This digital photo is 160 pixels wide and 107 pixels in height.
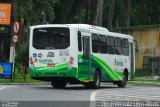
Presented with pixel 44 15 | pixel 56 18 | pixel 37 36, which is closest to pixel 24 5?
pixel 44 15

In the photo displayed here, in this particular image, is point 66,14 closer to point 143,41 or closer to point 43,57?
point 143,41

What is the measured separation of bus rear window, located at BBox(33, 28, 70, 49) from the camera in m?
29.0

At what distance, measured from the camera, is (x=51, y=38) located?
29203mm

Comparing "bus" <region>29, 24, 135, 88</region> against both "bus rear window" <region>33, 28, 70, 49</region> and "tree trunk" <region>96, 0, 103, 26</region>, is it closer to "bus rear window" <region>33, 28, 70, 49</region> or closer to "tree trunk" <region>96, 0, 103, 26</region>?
"bus rear window" <region>33, 28, 70, 49</region>

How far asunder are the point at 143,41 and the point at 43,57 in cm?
2900

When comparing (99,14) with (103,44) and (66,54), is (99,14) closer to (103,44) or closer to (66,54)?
(103,44)

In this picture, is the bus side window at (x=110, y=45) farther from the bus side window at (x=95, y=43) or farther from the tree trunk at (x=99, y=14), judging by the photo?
the tree trunk at (x=99, y=14)

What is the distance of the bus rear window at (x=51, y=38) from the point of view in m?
29.0

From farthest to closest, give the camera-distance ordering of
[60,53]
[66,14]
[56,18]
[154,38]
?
[56,18] < [66,14] < [154,38] < [60,53]

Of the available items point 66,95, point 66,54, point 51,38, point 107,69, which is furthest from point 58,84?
point 66,95

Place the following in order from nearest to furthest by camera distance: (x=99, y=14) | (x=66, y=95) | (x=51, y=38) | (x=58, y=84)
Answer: (x=66, y=95)
(x=51, y=38)
(x=58, y=84)
(x=99, y=14)

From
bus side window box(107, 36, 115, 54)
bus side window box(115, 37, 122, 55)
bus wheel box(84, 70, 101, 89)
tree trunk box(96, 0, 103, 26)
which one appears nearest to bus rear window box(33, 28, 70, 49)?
bus wheel box(84, 70, 101, 89)

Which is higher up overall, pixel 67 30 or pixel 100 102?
pixel 67 30

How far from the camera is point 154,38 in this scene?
183 ft
